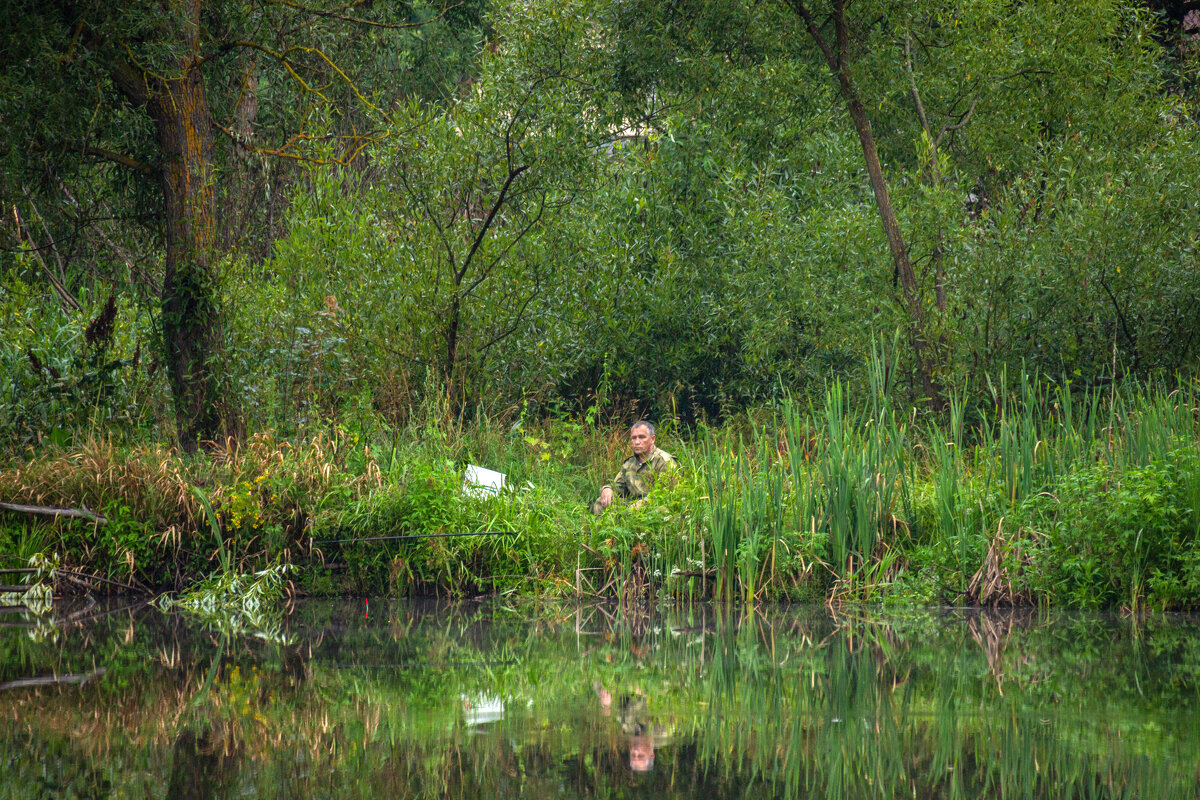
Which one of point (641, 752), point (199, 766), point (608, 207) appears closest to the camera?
point (199, 766)

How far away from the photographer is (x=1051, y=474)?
873 centimetres

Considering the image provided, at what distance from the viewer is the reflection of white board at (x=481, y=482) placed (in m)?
9.63

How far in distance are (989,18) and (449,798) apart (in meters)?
12.8

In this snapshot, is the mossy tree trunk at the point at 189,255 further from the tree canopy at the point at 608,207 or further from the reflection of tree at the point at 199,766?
the reflection of tree at the point at 199,766

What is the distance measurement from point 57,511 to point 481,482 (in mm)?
3269

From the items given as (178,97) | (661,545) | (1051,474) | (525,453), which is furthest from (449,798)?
(178,97)

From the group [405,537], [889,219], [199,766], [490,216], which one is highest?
[490,216]

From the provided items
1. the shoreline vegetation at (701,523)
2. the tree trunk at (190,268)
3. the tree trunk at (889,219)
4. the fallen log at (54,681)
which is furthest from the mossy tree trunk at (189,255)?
the tree trunk at (889,219)

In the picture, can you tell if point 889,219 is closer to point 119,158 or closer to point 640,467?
point 640,467

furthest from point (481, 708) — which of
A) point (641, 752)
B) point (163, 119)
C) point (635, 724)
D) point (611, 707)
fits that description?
point (163, 119)

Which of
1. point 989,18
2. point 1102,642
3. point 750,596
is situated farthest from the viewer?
point 989,18

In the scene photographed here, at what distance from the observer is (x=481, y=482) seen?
9.97 metres

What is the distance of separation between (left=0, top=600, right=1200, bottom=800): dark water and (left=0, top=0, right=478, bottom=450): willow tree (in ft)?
12.0

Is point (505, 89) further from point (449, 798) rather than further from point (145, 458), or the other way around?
point (449, 798)
